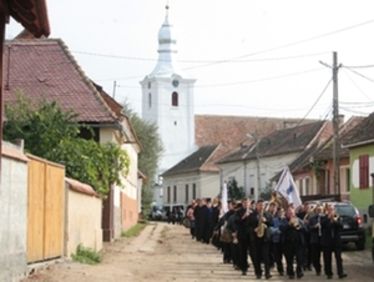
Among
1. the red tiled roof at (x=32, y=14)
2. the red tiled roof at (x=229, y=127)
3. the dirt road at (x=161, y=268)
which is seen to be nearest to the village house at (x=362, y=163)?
the dirt road at (x=161, y=268)

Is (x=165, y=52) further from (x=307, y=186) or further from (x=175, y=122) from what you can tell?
(x=307, y=186)

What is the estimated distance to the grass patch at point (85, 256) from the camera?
75.3 ft

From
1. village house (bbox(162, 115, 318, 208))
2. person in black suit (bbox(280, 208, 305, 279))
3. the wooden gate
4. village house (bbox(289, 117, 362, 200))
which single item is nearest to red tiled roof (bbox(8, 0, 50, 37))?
the wooden gate

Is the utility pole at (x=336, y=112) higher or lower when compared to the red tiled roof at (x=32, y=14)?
higher

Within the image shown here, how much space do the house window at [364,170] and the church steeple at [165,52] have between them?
248 feet

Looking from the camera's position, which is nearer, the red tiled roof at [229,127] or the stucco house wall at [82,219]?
the stucco house wall at [82,219]

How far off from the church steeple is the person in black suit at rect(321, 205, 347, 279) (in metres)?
94.3

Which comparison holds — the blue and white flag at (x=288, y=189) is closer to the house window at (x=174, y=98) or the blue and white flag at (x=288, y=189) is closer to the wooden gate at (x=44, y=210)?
the wooden gate at (x=44, y=210)

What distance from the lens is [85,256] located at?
23.7m

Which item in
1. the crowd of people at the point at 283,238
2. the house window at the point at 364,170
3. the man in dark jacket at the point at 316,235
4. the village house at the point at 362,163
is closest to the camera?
the crowd of people at the point at 283,238

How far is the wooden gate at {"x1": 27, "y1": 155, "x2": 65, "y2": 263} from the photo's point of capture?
1780 cm

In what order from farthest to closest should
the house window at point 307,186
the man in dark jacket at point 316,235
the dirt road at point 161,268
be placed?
the house window at point 307,186
the man in dark jacket at point 316,235
the dirt road at point 161,268

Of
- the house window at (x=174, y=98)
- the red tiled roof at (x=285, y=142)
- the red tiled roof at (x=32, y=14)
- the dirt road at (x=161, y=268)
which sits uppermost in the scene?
the house window at (x=174, y=98)

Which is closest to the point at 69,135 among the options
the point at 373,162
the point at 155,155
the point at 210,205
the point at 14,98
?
the point at 14,98
